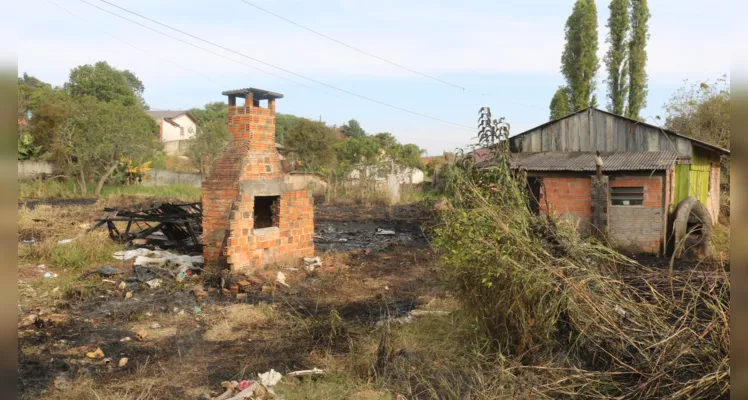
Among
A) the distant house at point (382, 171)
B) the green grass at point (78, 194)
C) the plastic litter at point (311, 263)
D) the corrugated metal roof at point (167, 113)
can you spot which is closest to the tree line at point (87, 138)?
the green grass at point (78, 194)

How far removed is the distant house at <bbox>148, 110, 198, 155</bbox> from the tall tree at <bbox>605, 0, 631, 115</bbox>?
1375 inches

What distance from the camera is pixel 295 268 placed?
1036 centimetres

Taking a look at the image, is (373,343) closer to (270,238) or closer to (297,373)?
(297,373)

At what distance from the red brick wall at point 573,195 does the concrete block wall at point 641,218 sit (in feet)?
1.91

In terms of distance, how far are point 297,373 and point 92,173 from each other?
81.1 feet

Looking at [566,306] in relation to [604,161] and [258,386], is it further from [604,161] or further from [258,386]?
[604,161]

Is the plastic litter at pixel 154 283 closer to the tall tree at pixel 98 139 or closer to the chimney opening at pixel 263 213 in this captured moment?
the chimney opening at pixel 263 213

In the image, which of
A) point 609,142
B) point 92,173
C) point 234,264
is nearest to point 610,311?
point 234,264

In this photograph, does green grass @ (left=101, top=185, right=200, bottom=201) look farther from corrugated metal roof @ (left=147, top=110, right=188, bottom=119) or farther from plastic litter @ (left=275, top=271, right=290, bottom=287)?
corrugated metal roof @ (left=147, top=110, right=188, bottom=119)

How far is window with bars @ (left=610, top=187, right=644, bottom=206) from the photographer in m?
12.2

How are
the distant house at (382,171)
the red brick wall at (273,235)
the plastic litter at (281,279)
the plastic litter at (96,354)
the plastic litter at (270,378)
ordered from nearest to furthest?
1. the plastic litter at (270,378)
2. the plastic litter at (96,354)
3. the plastic litter at (281,279)
4. the red brick wall at (273,235)
5. the distant house at (382,171)

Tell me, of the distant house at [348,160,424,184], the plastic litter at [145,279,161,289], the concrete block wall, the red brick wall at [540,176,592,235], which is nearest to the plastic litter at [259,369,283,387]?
the plastic litter at [145,279,161,289]

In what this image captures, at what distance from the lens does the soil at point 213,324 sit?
18.4 feet

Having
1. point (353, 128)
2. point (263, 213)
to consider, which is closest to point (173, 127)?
point (353, 128)
